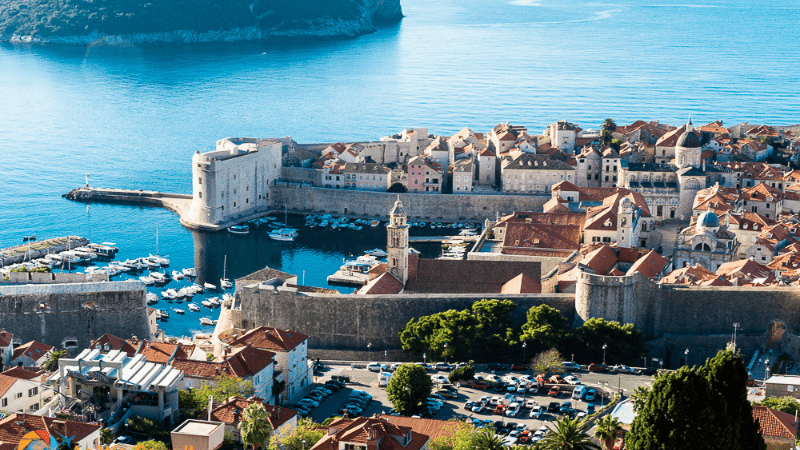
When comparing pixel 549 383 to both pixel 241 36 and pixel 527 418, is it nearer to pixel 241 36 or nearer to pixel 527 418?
pixel 527 418

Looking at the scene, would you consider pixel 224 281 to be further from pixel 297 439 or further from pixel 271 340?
pixel 297 439

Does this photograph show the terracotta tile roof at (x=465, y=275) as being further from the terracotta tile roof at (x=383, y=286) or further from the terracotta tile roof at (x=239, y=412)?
the terracotta tile roof at (x=239, y=412)

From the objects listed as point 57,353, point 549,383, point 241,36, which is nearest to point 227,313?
point 57,353

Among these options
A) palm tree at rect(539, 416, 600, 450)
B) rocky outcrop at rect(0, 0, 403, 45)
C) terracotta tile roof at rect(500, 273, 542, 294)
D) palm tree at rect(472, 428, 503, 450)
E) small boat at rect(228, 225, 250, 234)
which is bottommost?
small boat at rect(228, 225, 250, 234)

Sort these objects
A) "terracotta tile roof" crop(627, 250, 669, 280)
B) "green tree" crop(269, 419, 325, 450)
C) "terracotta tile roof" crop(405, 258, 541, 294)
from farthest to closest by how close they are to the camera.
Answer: "terracotta tile roof" crop(627, 250, 669, 280) → "terracotta tile roof" crop(405, 258, 541, 294) → "green tree" crop(269, 419, 325, 450)

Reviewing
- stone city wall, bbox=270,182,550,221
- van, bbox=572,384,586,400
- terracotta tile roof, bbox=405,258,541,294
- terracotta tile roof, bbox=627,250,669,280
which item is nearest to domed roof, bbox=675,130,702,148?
stone city wall, bbox=270,182,550,221

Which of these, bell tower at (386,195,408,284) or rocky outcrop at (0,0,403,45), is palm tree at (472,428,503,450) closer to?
bell tower at (386,195,408,284)
